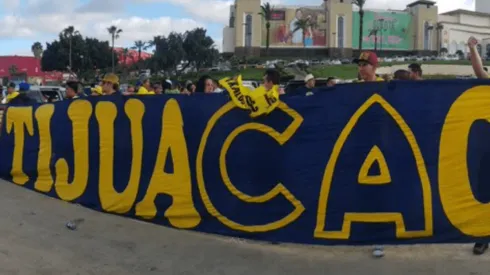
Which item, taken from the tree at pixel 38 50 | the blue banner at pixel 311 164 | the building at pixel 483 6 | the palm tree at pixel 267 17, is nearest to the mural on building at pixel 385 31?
the palm tree at pixel 267 17

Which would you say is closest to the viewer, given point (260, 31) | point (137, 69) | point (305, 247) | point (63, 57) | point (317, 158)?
point (317, 158)

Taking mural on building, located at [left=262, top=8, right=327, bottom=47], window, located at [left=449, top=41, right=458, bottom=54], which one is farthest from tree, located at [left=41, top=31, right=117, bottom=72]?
window, located at [left=449, top=41, right=458, bottom=54]

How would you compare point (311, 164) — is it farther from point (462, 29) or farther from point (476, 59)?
point (462, 29)

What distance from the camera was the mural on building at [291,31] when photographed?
11500 cm

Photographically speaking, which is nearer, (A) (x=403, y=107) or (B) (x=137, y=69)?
(A) (x=403, y=107)

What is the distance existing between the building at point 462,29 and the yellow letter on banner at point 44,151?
416 ft

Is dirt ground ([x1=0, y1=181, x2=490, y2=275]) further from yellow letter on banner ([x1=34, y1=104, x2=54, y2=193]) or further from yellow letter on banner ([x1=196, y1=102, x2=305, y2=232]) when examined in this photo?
yellow letter on banner ([x1=34, y1=104, x2=54, y2=193])

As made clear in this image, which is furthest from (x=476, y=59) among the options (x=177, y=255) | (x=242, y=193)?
(x=177, y=255)

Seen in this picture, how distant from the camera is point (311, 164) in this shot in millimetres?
5141

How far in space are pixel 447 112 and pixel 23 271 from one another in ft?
12.3

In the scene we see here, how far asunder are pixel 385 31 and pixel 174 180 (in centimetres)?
12083

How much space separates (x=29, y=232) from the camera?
6004mm

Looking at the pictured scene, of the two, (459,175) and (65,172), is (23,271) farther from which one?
(459,175)

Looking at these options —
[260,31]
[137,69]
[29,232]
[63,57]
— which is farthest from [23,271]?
[260,31]
